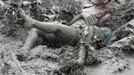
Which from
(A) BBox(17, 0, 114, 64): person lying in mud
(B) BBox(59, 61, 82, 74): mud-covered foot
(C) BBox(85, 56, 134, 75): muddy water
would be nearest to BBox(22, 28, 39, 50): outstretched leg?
(A) BBox(17, 0, 114, 64): person lying in mud

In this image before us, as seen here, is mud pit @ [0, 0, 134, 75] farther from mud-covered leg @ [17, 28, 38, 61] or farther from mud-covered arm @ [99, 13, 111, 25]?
mud-covered arm @ [99, 13, 111, 25]

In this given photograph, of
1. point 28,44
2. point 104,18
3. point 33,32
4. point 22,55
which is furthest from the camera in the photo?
point 104,18

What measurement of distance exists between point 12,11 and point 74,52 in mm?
1371

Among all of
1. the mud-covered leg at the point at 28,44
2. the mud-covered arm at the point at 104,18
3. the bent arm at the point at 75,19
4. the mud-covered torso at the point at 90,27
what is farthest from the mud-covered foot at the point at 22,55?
the mud-covered arm at the point at 104,18

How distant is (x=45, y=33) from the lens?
241 inches

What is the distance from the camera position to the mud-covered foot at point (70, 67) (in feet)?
16.9

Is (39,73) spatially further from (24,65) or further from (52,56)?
(52,56)

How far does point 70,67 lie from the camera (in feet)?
17.0

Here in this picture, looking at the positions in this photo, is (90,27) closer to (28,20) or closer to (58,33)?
(58,33)

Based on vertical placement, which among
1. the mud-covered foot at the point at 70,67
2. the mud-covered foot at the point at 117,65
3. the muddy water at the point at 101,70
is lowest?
the muddy water at the point at 101,70

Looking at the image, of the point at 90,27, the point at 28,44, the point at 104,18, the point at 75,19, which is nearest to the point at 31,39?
the point at 28,44

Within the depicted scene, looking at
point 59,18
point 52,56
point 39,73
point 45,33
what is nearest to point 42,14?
point 59,18

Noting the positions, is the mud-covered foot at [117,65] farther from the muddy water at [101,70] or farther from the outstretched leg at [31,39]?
the outstretched leg at [31,39]

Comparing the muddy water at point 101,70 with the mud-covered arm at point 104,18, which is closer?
the muddy water at point 101,70
